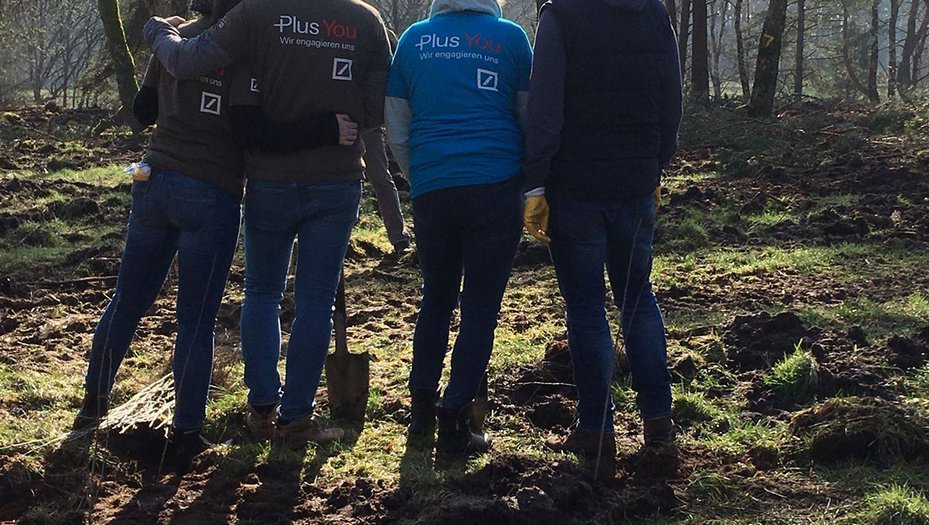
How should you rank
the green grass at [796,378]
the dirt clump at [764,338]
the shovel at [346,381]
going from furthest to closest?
1. the dirt clump at [764,338]
2. the green grass at [796,378]
3. the shovel at [346,381]

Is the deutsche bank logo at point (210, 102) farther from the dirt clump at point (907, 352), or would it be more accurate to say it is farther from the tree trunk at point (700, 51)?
the tree trunk at point (700, 51)

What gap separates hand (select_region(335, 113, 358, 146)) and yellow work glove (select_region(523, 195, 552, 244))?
28.6 inches

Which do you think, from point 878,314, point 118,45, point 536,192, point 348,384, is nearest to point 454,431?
point 348,384

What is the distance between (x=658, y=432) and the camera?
404cm

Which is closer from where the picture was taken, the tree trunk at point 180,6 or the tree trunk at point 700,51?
the tree trunk at point 180,6

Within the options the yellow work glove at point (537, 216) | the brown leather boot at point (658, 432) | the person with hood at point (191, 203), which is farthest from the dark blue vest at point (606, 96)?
the brown leather boot at point (658, 432)

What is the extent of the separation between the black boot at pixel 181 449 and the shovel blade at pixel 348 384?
797 mm

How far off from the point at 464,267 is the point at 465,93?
687mm

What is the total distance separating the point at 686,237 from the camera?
29.0 feet

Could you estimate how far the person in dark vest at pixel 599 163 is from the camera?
362 cm

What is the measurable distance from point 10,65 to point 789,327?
4195cm

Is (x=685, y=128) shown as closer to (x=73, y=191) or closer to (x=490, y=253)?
(x=73, y=191)

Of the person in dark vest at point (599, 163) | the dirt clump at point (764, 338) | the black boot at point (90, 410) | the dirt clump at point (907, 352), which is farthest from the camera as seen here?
the dirt clump at point (764, 338)

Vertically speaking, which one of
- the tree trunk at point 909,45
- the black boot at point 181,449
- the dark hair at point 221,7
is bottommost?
the black boot at point 181,449
